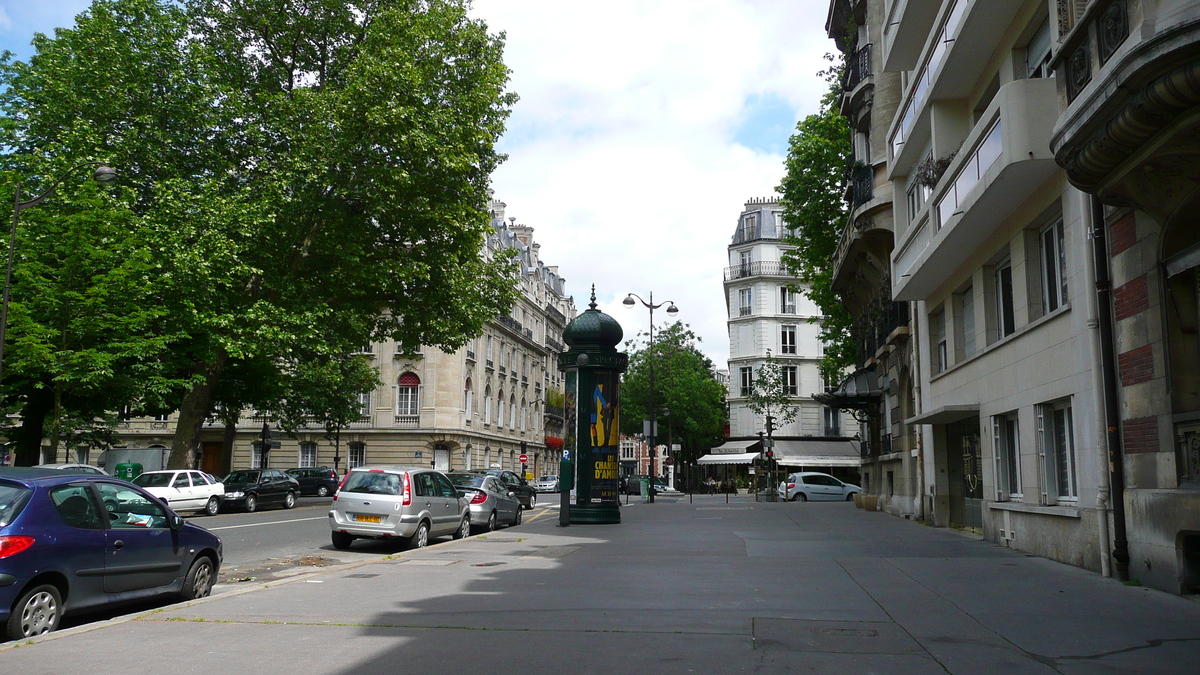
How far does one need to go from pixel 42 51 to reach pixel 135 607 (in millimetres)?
23554

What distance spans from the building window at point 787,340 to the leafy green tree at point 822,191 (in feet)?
104

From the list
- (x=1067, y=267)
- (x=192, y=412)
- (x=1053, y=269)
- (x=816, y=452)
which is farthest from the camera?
(x=816, y=452)

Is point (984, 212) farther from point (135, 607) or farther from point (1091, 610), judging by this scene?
point (135, 607)

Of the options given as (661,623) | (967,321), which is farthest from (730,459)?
(661,623)

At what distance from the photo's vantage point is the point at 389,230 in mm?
27844

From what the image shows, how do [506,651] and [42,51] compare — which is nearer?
[506,651]

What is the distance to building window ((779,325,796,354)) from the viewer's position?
2680 inches

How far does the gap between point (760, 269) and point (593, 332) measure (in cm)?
4857

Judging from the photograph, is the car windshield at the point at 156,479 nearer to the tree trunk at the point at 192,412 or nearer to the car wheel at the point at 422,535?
the tree trunk at the point at 192,412

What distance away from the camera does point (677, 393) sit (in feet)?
225

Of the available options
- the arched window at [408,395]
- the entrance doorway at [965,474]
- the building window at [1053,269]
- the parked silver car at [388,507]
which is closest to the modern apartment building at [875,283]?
the entrance doorway at [965,474]

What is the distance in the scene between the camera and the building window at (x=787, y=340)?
223 ft

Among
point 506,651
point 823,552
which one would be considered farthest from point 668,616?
point 823,552

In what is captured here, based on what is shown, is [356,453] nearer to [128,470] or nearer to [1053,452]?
[128,470]
